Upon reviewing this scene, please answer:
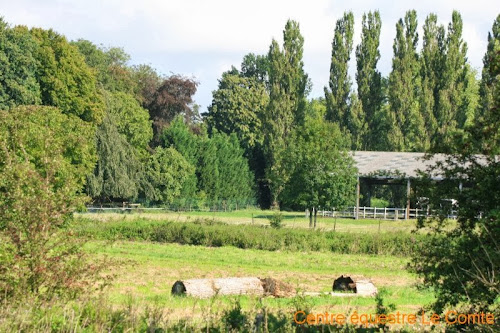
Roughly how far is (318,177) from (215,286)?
25.2m

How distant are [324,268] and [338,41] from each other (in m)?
44.2

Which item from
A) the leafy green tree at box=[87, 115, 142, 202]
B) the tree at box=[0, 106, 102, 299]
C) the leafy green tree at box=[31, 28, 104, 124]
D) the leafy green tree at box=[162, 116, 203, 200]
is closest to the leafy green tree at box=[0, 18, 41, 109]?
the leafy green tree at box=[31, 28, 104, 124]

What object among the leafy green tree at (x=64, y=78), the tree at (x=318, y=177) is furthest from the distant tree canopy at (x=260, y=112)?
the tree at (x=318, y=177)

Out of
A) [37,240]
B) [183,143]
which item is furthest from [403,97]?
[37,240]

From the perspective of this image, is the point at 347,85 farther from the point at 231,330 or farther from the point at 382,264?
the point at 231,330

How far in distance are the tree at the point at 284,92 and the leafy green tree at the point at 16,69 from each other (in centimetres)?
2374

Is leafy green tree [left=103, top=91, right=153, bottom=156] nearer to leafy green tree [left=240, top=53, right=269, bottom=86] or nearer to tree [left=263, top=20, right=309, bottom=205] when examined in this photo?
tree [left=263, top=20, right=309, bottom=205]

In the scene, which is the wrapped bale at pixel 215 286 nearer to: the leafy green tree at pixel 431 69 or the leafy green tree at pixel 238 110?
the leafy green tree at pixel 431 69

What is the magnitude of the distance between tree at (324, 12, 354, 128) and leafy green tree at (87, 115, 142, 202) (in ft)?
62.6

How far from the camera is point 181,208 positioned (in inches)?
2520

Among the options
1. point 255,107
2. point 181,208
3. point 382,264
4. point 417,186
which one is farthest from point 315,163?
point 255,107

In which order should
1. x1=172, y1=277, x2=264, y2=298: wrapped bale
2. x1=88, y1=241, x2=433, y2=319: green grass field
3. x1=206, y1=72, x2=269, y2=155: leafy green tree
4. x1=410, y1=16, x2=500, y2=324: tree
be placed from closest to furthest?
x1=410, y1=16, x2=500, y2=324: tree → x1=88, y1=241, x2=433, y2=319: green grass field → x1=172, y1=277, x2=264, y2=298: wrapped bale → x1=206, y1=72, x2=269, y2=155: leafy green tree

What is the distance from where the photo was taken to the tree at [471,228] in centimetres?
859

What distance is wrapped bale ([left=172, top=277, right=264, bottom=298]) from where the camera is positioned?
1633 cm
